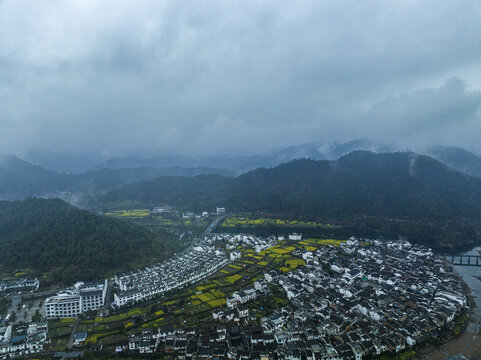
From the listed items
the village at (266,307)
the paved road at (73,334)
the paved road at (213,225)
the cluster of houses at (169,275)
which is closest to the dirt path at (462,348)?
the village at (266,307)

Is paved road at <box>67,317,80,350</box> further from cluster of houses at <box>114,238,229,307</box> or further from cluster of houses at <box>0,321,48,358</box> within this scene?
cluster of houses at <box>114,238,229,307</box>

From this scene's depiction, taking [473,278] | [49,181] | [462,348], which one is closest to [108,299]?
[462,348]

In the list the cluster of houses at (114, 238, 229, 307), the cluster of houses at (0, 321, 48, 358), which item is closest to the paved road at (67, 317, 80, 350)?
the cluster of houses at (0, 321, 48, 358)

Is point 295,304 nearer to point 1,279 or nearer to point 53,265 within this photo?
point 53,265

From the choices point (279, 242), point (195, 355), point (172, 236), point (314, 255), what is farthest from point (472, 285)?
point (172, 236)

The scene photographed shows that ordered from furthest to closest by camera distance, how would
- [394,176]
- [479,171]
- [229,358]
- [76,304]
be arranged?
A: [479,171]
[394,176]
[76,304]
[229,358]

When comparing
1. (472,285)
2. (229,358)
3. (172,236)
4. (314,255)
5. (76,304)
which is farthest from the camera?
(172,236)
